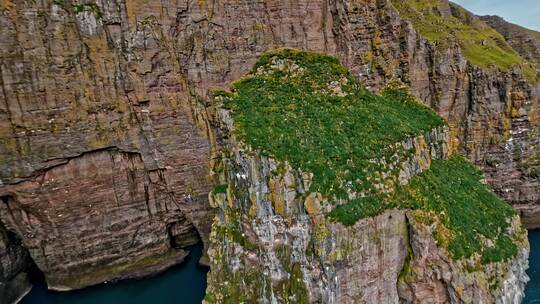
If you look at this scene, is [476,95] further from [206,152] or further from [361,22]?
[206,152]

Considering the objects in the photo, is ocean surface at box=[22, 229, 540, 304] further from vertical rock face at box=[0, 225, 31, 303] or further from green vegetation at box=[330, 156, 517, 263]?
green vegetation at box=[330, 156, 517, 263]

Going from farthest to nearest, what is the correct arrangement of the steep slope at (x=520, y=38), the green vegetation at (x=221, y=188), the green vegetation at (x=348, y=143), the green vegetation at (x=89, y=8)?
1. the steep slope at (x=520, y=38)
2. the green vegetation at (x=89, y=8)
3. the green vegetation at (x=221, y=188)
4. the green vegetation at (x=348, y=143)

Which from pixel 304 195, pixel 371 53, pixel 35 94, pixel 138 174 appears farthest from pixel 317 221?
pixel 371 53

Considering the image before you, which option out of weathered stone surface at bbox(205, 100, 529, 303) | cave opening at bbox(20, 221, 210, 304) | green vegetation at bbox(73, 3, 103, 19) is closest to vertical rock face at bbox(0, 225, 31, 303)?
cave opening at bbox(20, 221, 210, 304)

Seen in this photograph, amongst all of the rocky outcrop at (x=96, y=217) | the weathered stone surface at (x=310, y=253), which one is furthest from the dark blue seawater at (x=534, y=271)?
the rocky outcrop at (x=96, y=217)

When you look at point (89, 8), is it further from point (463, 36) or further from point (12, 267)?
point (463, 36)

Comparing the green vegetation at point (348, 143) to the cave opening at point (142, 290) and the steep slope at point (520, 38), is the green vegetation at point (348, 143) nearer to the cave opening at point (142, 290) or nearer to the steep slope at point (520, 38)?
the cave opening at point (142, 290)

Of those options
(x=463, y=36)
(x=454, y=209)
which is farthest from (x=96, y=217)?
(x=463, y=36)
